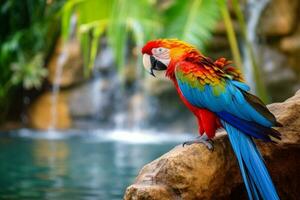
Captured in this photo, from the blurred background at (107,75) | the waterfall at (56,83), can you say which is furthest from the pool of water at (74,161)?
the waterfall at (56,83)

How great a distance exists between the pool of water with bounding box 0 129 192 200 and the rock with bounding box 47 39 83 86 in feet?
2.98

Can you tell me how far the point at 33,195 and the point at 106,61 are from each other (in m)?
6.08

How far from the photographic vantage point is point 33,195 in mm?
3703

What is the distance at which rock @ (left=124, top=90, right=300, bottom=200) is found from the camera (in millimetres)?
2197

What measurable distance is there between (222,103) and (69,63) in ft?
24.2

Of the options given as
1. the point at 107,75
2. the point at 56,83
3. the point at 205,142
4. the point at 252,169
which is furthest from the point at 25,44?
the point at 252,169

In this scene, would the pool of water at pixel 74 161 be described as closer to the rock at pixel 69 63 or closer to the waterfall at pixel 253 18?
the rock at pixel 69 63

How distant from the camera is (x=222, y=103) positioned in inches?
88.0

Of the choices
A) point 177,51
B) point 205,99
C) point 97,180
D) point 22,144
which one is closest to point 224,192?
point 205,99

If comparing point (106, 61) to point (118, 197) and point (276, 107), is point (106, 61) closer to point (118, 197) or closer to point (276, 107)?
point (118, 197)

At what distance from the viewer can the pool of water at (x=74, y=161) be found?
3939 mm

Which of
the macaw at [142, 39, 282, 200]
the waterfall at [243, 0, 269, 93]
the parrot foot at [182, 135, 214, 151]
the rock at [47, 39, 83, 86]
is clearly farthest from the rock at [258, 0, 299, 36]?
the parrot foot at [182, 135, 214, 151]

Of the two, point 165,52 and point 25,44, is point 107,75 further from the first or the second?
point 165,52

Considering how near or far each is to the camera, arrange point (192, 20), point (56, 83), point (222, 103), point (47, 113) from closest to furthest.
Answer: point (222, 103) → point (192, 20) → point (56, 83) → point (47, 113)
